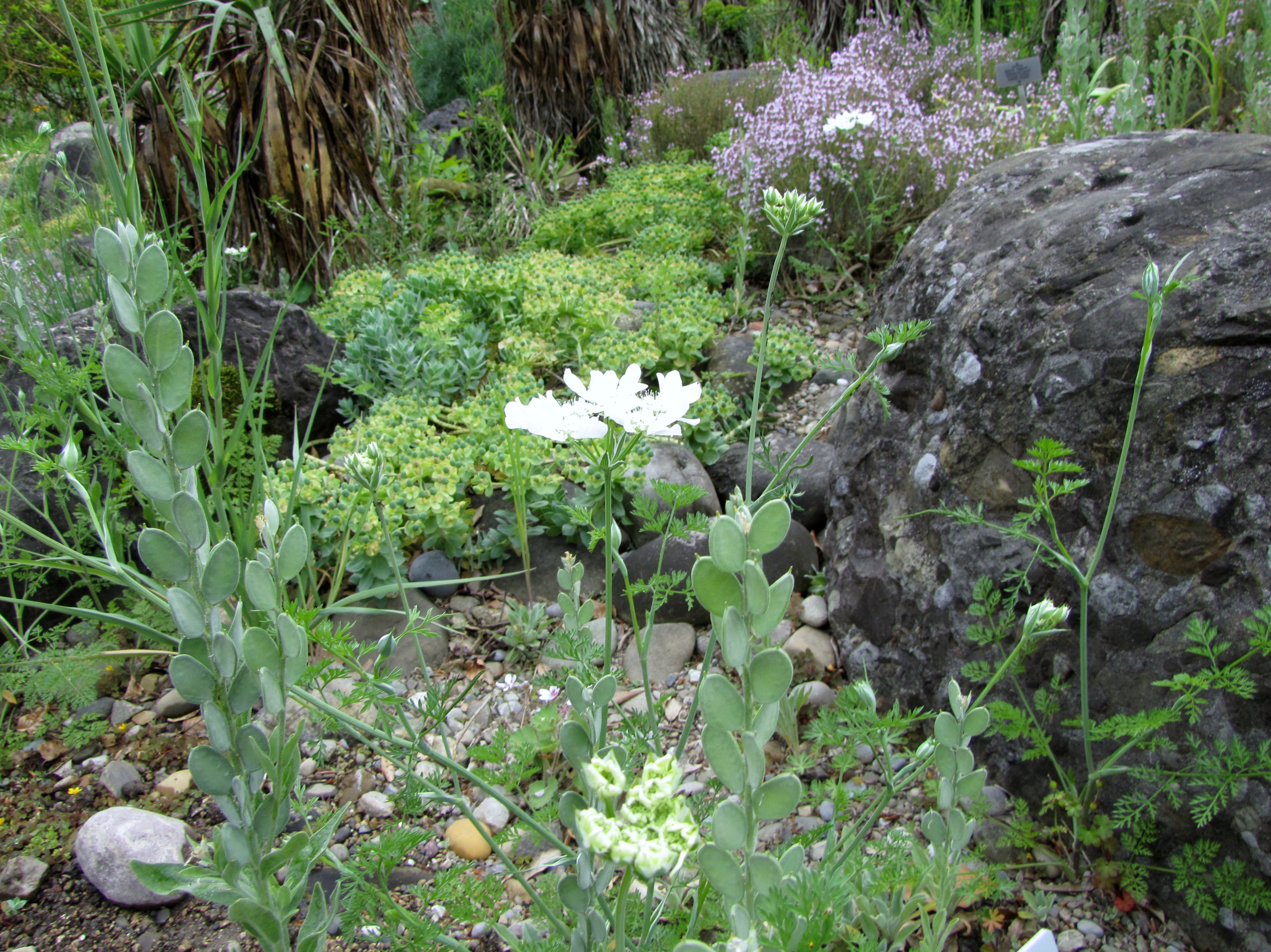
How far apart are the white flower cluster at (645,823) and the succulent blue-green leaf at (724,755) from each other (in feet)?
0.10

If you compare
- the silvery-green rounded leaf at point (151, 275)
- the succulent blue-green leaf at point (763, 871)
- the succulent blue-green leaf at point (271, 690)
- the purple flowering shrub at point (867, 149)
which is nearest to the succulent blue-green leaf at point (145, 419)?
the silvery-green rounded leaf at point (151, 275)

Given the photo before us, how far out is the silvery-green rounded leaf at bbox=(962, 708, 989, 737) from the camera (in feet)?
3.32

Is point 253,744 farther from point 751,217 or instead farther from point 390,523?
point 751,217

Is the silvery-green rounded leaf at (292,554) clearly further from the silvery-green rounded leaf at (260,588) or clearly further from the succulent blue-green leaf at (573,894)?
the succulent blue-green leaf at (573,894)

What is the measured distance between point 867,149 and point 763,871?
169 inches

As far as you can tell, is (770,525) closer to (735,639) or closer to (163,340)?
(735,639)

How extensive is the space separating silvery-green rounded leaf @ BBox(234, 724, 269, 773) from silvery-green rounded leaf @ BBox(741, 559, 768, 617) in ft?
1.77

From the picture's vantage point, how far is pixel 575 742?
88 cm

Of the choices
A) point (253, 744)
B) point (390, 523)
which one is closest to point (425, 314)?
point (390, 523)

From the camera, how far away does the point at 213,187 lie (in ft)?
15.5

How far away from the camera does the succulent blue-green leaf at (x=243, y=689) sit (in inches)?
33.5

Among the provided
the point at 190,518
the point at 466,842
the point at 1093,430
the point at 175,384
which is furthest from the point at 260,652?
the point at 1093,430

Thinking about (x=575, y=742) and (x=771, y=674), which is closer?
(x=771, y=674)

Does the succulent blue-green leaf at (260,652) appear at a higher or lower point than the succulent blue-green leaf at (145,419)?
lower
